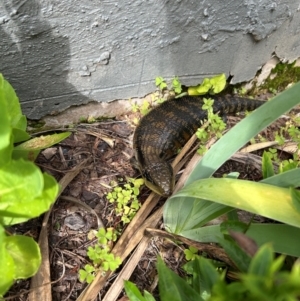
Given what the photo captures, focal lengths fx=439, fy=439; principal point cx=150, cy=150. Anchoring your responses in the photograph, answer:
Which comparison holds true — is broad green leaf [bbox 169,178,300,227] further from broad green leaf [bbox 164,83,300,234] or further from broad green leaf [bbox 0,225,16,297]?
broad green leaf [bbox 0,225,16,297]

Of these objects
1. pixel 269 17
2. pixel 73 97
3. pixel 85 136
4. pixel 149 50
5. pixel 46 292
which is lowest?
pixel 46 292

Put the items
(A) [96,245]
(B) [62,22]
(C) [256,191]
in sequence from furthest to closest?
(B) [62,22], (A) [96,245], (C) [256,191]

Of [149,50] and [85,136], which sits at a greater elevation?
[149,50]

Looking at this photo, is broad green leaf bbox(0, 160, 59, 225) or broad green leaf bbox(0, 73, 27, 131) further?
broad green leaf bbox(0, 73, 27, 131)

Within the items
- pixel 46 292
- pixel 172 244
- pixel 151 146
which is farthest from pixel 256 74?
pixel 46 292

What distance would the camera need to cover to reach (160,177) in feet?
7.47

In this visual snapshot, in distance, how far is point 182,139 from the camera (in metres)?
2.80

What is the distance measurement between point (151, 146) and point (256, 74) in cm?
95

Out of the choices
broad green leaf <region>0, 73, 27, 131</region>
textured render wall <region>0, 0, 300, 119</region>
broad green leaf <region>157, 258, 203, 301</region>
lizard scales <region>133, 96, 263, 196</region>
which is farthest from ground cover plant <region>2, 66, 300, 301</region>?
broad green leaf <region>0, 73, 27, 131</region>

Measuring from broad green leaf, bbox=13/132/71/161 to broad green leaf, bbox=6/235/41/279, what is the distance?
1.26ft

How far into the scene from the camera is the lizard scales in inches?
104

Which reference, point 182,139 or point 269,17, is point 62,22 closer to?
point 182,139

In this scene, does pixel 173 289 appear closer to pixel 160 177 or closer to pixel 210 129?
pixel 160 177

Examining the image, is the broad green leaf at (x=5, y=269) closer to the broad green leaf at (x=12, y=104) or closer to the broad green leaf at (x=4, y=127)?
the broad green leaf at (x=4, y=127)
